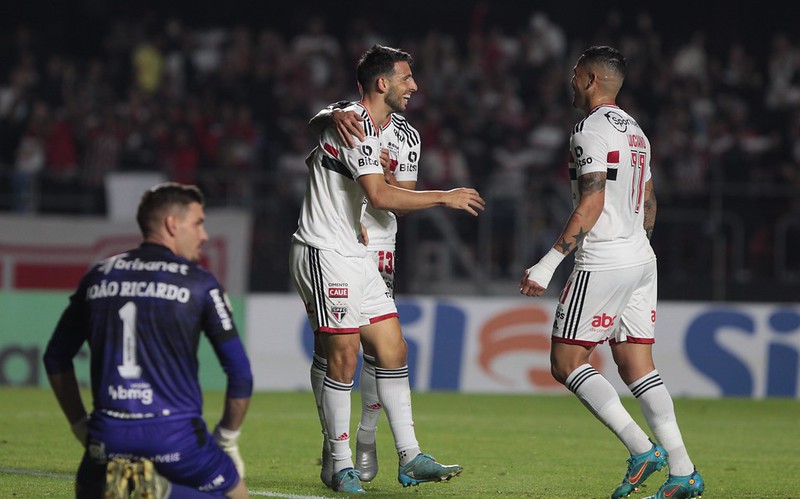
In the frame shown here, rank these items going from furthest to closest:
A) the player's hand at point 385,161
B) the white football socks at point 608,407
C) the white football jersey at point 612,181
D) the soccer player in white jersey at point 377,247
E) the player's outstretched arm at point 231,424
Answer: the soccer player in white jersey at point 377,247, the player's hand at point 385,161, the white football jersey at point 612,181, the white football socks at point 608,407, the player's outstretched arm at point 231,424

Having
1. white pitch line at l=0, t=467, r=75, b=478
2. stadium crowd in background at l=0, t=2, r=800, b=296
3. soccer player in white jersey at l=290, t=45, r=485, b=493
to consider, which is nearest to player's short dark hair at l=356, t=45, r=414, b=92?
soccer player in white jersey at l=290, t=45, r=485, b=493

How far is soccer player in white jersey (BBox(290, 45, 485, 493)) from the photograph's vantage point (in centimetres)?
717

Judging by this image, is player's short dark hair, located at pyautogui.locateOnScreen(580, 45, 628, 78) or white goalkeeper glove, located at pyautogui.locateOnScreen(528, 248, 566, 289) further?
player's short dark hair, located at pyautogui.locateOnScreen(580, 45, 628, 78)

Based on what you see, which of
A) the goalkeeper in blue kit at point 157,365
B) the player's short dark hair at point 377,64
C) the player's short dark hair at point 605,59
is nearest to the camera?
the goalkeeper in blue kit at point 157,365

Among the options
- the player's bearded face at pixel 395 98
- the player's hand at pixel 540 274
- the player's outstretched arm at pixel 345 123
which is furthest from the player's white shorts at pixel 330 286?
the player's hand at pixel 540 274

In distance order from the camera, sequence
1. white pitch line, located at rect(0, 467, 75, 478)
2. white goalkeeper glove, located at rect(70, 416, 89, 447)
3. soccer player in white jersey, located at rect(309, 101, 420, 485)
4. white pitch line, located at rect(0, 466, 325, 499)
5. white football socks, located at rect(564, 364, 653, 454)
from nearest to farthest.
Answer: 1. white goalkeeper glove, located at rect(70, 416, 89, 447)
2. white football socks, located at rect(564, 364, 653, 454)
3. white pitch line, located at rect(0, 466, 325, 499)
4. soccer player in white jersey, located at rect(309, 101, 420, 485)
5. white pitch line, located at rect(0, 467, 75, 478)

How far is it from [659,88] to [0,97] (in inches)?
421

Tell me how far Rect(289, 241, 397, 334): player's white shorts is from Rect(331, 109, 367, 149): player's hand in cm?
65

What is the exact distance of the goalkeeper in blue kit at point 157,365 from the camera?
4914 millimetres

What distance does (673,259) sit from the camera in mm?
17547

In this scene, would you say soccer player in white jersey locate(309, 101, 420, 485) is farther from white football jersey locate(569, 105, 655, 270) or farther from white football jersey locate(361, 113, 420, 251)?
white football jersey locate(569, 105, 655, 270)

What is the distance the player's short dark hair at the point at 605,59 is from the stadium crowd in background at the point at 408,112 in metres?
9.89

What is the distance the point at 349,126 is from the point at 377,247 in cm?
109

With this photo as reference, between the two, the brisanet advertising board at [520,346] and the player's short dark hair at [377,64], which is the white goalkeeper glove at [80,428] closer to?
the player's short dark hair at [377,64]
